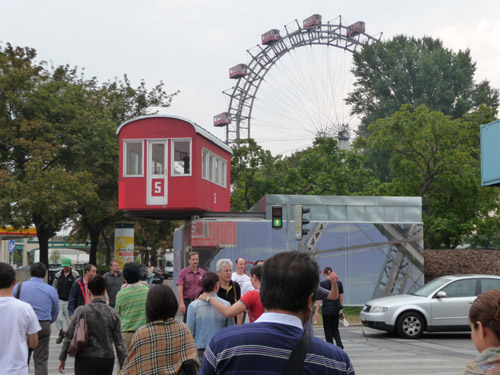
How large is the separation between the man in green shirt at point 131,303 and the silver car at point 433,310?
11980mm

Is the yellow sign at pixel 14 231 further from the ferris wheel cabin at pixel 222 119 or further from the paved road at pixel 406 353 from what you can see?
the paved road at pixel 406 353

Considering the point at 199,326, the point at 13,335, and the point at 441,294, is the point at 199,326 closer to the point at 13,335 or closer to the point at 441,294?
the point at 13,335

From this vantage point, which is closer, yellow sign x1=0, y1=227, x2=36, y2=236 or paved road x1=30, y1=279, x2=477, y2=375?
paved road x1=30, y1=279, x2=477, y2=375

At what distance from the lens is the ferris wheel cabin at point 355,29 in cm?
6675

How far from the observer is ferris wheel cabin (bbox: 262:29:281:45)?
Result: 61.8 meters

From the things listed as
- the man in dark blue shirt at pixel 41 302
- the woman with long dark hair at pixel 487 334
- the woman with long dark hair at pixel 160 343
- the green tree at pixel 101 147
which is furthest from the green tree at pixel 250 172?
the woman with long dark hair at pixel 487 334

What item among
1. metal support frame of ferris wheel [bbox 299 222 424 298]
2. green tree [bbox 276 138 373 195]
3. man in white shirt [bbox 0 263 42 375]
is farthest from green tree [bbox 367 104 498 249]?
man in white shirt [bbox 0 263 42 375]

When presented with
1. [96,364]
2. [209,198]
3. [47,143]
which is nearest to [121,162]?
[209,198]

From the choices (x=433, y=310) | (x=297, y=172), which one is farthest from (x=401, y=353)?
(x=297, y=172)

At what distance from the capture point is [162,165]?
27.5m

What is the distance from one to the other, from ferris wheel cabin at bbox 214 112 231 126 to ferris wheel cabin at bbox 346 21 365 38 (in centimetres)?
1271

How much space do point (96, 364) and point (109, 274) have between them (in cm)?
675

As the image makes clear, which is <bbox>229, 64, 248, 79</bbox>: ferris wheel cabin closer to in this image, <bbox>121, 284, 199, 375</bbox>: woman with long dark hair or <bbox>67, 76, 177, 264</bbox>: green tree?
<bbox>67, 76, 177, 264</bbox>: green tree

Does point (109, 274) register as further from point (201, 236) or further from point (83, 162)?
point (83, 162)
